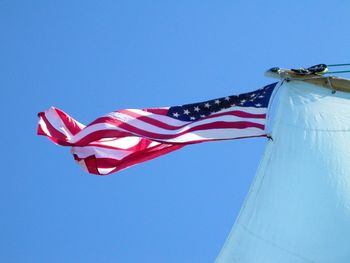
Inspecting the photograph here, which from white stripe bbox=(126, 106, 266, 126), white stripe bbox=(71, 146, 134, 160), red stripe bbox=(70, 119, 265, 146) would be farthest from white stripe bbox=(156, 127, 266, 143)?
white stripe bbox=(71, 146, 134, 160)

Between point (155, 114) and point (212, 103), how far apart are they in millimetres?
1289

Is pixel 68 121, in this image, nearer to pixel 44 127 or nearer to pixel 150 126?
pixel 44 127

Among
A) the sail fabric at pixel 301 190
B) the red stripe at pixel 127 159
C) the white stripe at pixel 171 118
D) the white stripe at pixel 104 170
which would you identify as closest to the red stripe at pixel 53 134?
the red stripe at pixel 127 159

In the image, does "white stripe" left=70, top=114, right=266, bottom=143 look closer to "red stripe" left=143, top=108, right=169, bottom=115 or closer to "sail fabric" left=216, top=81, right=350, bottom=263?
"red stripe" left=143, top=108, right=169, bottom=115

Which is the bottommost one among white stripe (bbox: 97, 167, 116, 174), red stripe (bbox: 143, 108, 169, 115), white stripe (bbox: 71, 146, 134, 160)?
white stripe (bbox: 97, 167, 116, 174)

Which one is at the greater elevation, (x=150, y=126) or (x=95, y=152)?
(x=150, y=126)

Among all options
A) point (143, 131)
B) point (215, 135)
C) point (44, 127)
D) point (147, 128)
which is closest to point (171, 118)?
point (147, 128)

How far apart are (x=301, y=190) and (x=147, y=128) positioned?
3.58m

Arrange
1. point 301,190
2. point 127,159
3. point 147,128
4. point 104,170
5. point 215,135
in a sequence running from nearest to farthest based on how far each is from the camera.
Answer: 1. point 215,135
2. point 301,190
3. point 147,128
4. point 104,170
5. point 127,159

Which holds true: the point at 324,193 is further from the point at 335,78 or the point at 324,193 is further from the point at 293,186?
the point at 335,78

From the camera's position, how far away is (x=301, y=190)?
22.6 m

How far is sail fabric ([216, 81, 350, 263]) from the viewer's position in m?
21.5

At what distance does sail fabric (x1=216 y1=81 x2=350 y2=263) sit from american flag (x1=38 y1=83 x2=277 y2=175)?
32.5 inches

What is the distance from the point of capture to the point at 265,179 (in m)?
22.9
